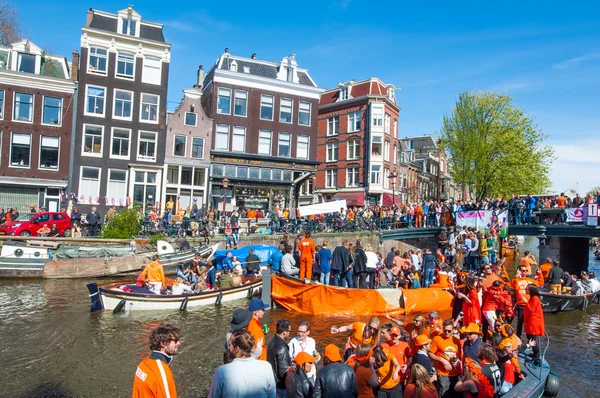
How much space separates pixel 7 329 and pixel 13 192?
19611 mm

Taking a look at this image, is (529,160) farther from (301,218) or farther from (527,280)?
(527,280)

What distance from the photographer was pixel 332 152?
48.5m

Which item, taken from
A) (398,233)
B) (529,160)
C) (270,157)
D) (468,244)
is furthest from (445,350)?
(529,160)

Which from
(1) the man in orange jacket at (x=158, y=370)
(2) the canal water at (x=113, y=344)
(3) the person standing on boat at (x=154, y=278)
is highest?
(1) the man in orange jacket at (x=158, y=370)

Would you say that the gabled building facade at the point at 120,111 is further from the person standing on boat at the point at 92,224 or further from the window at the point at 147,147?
the person standing on boat at the point at 92,224

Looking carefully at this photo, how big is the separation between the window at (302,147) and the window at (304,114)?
120 centimetres

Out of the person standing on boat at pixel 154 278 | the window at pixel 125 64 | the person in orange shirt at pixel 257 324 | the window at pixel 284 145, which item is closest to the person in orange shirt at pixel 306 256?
the person standing on boat at pixel 154 278

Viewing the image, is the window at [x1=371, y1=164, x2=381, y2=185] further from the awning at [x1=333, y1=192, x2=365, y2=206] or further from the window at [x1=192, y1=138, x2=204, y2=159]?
the window at [x1=192, y1=138, x2=204, y2=159]

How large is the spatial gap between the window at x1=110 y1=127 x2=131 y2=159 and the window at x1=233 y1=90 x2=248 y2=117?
8.36m

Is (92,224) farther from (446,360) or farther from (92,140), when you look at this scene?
(446,360)

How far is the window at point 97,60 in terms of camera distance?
1214 inches

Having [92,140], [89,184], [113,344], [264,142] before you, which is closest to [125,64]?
[92,140]

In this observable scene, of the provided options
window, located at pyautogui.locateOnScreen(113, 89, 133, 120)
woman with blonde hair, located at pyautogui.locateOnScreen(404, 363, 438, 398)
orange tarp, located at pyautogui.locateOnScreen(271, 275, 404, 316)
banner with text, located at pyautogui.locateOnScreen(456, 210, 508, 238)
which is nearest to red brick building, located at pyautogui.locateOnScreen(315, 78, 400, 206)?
banner with text, located at pyautogui.locateOnScreen(456, 210, 508, 238)

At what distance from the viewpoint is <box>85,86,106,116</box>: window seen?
30844mm
